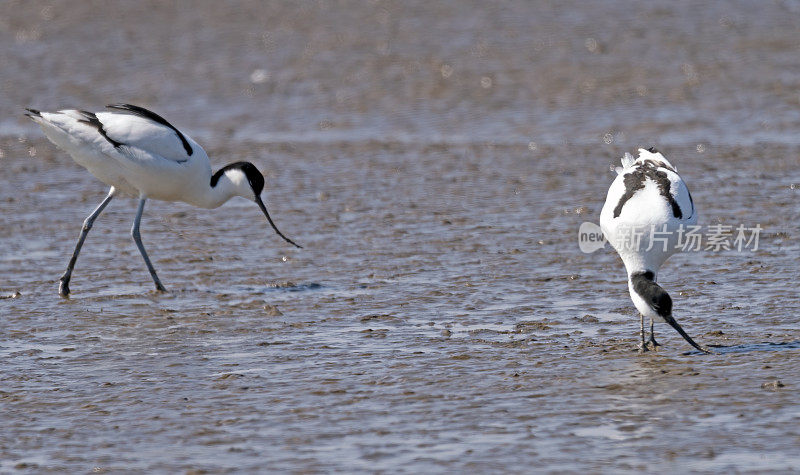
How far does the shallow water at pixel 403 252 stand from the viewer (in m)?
5.23

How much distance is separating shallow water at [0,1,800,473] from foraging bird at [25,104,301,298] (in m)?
0.55

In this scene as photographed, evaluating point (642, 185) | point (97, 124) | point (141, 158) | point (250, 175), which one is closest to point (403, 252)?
point (250, 175)

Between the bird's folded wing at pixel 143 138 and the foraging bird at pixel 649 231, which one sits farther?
the bird's folded wing at pixel 143 138

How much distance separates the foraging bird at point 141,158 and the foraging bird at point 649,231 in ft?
7.87

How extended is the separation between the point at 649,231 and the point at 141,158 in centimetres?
341

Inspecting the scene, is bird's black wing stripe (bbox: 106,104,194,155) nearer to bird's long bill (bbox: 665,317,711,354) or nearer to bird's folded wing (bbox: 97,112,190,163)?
bird's folded wing (bbox: 97,112,190,163)

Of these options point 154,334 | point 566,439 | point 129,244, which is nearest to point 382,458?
point 566,439

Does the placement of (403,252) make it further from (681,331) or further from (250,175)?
(681,331)

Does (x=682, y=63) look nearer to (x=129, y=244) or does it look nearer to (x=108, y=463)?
(x=129, y=244)

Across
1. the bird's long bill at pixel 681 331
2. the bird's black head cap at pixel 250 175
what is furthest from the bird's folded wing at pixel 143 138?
the bird's long bill at pixel 681 331

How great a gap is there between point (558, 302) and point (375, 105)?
7.15m

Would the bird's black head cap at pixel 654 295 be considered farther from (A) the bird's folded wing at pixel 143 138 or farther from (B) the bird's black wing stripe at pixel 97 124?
(B) the bird's black wing stripe at pixel 97 124

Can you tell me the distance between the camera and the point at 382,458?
487cm

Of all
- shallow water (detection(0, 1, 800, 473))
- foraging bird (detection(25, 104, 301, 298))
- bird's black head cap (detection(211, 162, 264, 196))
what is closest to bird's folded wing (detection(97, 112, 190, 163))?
foraging bird (detection(25, 104, 301, 298))
